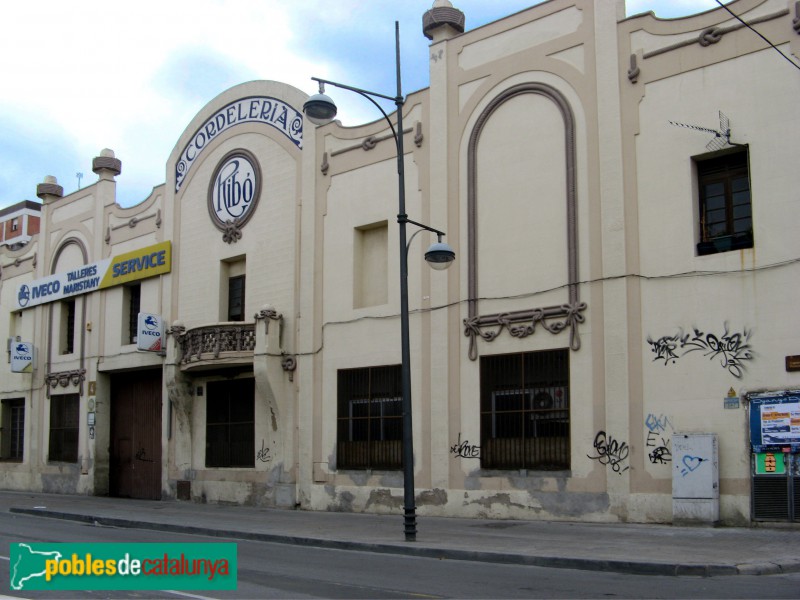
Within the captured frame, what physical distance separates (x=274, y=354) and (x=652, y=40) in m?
11.6

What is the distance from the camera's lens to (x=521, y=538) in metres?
15.1

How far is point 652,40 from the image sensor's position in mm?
17547

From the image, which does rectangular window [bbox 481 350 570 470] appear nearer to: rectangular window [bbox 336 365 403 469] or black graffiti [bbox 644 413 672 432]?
black graffiti [bbox 644 413 672 432]

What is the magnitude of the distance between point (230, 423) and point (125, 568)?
13.7 metres

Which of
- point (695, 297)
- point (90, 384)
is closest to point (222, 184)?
point (90, 384)

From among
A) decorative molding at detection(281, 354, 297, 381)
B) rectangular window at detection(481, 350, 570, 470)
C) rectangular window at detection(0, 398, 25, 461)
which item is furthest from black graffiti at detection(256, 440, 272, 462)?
rectangular window at detection(0, 398, 25, 461)

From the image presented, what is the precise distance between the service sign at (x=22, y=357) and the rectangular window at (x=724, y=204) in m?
24.7

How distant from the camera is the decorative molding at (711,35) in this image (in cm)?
1597

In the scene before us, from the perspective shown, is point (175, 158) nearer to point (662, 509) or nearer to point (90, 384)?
point (90, 384)

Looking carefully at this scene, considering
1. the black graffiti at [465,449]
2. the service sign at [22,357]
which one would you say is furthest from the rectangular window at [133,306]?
the black graffiti at [465,449]

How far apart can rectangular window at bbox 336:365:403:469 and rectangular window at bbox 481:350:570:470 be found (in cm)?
254

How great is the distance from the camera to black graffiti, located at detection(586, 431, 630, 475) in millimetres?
16922

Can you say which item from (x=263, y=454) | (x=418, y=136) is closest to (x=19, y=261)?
(x=263, y=454)

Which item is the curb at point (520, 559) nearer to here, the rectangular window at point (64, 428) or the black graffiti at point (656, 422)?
the black graffiti at point (656, 422)
